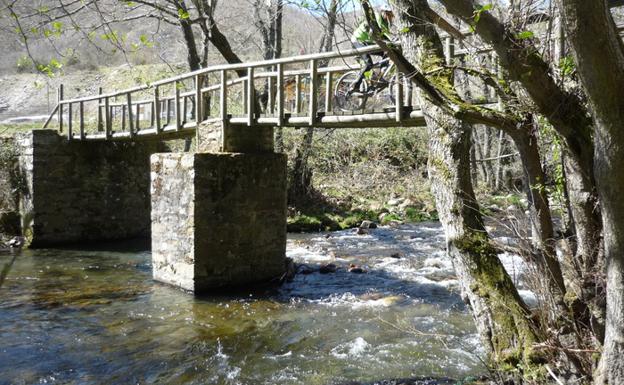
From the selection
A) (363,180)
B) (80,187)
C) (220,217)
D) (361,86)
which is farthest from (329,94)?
(363,180)

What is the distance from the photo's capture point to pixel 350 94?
28.8ft

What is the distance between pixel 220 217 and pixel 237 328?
7.71ft

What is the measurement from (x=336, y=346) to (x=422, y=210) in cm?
1213

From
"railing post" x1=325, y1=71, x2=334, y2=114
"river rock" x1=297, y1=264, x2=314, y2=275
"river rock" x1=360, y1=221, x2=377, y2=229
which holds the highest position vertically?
"railing post" x1=325, y1=71, x2=334, y2=114

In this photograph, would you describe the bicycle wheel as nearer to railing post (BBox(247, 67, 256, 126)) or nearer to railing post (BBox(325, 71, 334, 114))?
railing post (BBox(325, 71, 334, 114))

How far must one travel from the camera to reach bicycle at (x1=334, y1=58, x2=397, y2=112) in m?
7.96

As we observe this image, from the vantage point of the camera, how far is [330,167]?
21906 millimetres

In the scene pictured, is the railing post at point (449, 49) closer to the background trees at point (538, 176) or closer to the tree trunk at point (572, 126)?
the background trees at point (538, 176)

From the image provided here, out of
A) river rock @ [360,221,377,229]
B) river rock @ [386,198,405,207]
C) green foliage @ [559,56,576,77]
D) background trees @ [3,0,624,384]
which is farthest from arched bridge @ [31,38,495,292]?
river rock @ [386,198,405,207]

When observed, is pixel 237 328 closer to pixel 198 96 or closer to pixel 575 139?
pixel 198 96

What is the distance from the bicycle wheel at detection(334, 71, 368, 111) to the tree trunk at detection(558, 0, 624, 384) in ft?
18.2

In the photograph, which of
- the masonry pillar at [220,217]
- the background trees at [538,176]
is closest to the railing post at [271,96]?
the masonry pillar at [220,217]

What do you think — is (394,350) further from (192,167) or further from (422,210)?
(422,210)

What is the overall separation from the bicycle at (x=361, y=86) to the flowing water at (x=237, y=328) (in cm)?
308
